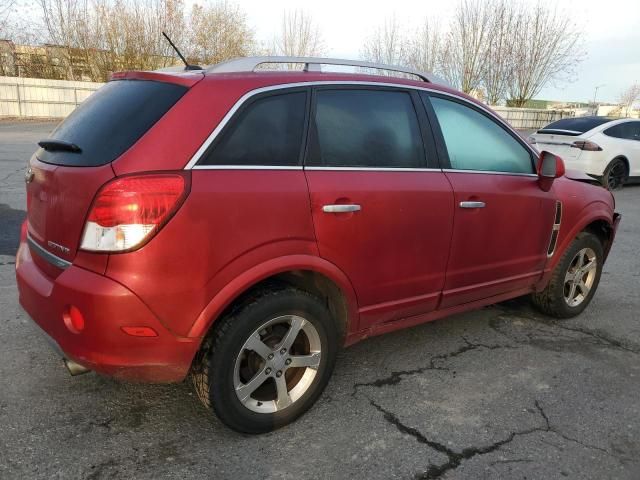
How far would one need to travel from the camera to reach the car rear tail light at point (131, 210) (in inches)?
85.0

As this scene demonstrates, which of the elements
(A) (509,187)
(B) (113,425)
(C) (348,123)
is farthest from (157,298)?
(A) (509,187)

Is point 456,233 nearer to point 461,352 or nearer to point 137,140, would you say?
point 461,352

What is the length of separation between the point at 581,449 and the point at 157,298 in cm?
216

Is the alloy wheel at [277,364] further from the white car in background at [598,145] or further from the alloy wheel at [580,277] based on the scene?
the white car in background at [598,145]

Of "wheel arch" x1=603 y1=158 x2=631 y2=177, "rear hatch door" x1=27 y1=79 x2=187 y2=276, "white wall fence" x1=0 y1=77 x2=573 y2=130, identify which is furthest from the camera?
"white wall fence" x1=0 y1=77 x2=573 y2=130

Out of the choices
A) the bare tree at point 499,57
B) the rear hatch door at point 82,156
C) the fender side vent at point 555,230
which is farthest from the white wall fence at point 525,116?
the rear hatch door at point 82,156

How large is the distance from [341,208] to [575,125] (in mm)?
10265

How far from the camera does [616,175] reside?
1150 cm

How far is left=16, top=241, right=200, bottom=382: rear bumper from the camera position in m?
2.17

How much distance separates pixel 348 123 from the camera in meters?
2.84

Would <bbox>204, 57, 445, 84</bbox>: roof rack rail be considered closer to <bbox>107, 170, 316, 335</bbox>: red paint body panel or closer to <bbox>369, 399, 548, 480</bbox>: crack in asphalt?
<bbox>107, 170, 316, 335</bbox>: red paint body panel

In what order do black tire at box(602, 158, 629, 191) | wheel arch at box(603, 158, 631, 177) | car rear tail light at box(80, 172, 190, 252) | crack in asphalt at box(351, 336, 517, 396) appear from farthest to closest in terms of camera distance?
black tire at box(602, 158, 629, 191) → wheel arch at box(603, 158, 631, 177) → crack in asphalt at box(351, 336, 517, 396) → car rear tail light at box(80, 172, 190, 252)

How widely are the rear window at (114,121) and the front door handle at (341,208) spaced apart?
0.85 metres

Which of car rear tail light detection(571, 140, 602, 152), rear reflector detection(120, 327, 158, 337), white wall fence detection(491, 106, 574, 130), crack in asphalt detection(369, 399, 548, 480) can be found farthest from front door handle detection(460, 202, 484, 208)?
white wall fence detection(491, 106, 574, 130)
